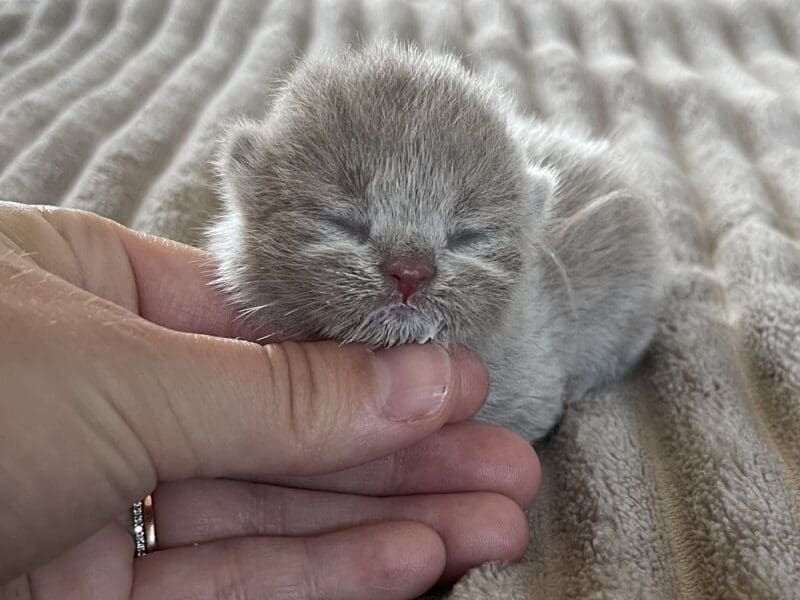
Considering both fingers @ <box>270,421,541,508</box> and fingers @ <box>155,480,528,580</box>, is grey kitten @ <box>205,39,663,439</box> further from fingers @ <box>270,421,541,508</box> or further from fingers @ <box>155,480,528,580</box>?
fingers @ <box>155,480,528,580</box>

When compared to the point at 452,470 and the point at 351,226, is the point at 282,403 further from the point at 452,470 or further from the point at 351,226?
the point at 452,470

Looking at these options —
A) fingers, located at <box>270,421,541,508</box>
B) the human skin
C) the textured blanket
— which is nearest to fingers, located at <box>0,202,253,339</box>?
the human skin

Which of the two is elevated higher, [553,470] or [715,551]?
[715,551]

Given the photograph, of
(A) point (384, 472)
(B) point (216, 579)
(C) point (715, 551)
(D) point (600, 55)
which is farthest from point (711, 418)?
(D) point (600, 55)

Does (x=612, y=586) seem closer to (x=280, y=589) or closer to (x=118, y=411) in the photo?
(x=280, y=589)

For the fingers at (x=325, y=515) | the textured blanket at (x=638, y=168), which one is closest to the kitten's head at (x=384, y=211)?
the fingers at (x=325, y=515)
